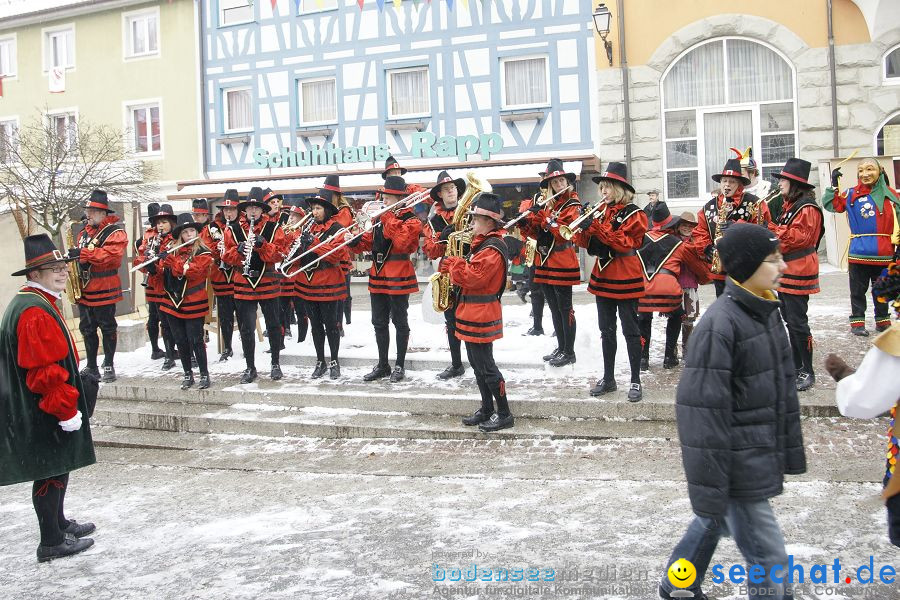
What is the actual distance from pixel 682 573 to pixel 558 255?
15.8 ft

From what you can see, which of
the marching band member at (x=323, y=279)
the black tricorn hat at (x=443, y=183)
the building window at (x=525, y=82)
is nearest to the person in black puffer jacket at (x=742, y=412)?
the black tricorn hat at (x=443, y=183)

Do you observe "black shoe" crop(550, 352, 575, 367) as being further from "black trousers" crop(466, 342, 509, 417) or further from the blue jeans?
the blue jeans

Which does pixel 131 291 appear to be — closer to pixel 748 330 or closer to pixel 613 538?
pixel 613 538

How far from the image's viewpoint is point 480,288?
680 centimetres

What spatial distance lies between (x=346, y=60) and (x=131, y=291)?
927cm

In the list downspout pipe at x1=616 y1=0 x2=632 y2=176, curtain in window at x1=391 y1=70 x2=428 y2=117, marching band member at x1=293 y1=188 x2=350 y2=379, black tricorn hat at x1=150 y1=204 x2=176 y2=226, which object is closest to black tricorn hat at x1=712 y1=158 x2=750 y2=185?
marching band member at x1=293 y1=188 x2=350 y2=379

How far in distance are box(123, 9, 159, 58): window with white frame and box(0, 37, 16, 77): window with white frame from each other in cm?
424

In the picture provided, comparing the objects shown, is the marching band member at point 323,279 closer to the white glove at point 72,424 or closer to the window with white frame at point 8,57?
the white glove at point 72,424

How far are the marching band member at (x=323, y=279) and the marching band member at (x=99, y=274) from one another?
2.18 m

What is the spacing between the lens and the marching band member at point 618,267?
23.4 ft

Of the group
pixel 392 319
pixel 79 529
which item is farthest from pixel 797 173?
pixel 79 529

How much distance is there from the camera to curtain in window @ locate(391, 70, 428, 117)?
19.6 m

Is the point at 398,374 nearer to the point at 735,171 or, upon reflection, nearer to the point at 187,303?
the point at 187,303

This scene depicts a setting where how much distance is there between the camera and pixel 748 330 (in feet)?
11.2
